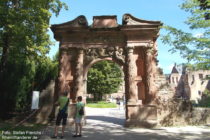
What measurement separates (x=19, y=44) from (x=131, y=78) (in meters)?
8.07

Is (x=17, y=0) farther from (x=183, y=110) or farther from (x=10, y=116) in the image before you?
(x=183, y=110)

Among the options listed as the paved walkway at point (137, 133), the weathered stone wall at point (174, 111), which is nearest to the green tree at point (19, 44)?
the paved walkway at point (137, 133)

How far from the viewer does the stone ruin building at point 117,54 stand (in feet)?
34.9

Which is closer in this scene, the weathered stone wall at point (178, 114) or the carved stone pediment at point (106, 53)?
the weathered stone wall at point (178, 114)

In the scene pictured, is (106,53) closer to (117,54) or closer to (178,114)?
(117,54)

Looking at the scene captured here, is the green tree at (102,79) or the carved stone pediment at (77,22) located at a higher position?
the carved stone pediment at (77,22)

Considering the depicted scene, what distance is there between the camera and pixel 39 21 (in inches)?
484

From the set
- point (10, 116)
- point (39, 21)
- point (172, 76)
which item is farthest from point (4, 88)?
point (172, 76)

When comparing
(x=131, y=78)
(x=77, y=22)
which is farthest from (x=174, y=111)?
(x=77, y=22)

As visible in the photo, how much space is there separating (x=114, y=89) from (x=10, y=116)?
947 inches

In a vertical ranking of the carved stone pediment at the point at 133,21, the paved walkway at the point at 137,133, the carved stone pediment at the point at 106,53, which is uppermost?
the carved stone pediment at the point at 133,21

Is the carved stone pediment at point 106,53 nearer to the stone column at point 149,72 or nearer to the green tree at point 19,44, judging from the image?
the stone column at point 149,72

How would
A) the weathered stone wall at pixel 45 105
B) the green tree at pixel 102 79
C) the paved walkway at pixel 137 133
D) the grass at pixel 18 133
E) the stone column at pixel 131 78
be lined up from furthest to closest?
the green tree at pixel 102 79, the weathered stone wall at pixel 45 105, the stone column at pixel 131 78, the paved walkway at pixel 137 133, the grass at pixel 18 133

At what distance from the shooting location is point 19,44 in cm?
1191
